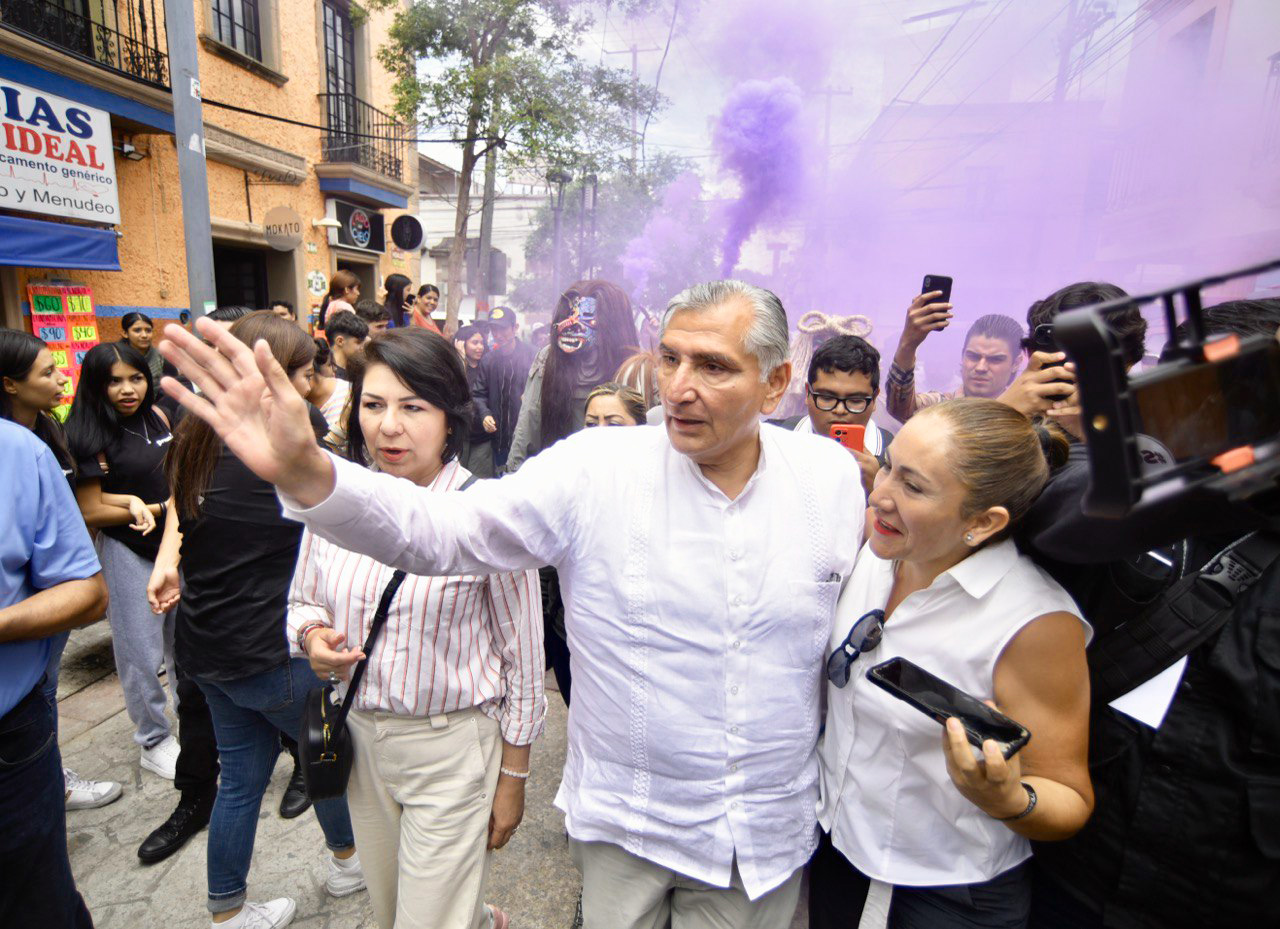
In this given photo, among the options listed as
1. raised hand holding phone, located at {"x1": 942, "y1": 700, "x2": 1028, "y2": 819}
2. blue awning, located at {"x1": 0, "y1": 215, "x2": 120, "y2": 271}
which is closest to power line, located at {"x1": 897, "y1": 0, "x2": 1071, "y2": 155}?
raised hand holding phone, located at {"x1": 942, "y1": 700, "x2": 1028, "y2": 819}

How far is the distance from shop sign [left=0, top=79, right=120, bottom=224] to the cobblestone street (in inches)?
255

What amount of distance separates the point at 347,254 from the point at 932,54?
12559mm

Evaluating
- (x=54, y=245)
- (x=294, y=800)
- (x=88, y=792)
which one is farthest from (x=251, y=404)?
(x=54, y=245)

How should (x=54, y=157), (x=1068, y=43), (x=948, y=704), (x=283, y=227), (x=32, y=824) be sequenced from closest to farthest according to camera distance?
1. (x=948, y=704)
2. (x=32, y=824)
3. (x=1068, y=43)
4. (x=54, y=157)
5. (x=283, y=227)

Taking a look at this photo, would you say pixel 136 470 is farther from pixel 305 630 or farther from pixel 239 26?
pixel 239 26

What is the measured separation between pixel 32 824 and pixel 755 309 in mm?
2144

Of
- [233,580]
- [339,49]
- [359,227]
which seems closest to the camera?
[233,580]

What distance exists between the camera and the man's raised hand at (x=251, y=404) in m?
1.02

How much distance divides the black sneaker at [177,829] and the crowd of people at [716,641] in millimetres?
687

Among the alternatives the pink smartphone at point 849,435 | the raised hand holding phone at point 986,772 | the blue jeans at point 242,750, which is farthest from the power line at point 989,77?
the blue jeans at point 242,750

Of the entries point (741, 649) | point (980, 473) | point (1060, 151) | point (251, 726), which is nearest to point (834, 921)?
point (741, 649)

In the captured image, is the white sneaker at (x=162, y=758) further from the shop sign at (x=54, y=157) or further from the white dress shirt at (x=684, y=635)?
the shop sign at (x=54, y=157)

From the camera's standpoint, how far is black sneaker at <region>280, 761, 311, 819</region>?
9.39ft

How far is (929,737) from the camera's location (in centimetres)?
137
